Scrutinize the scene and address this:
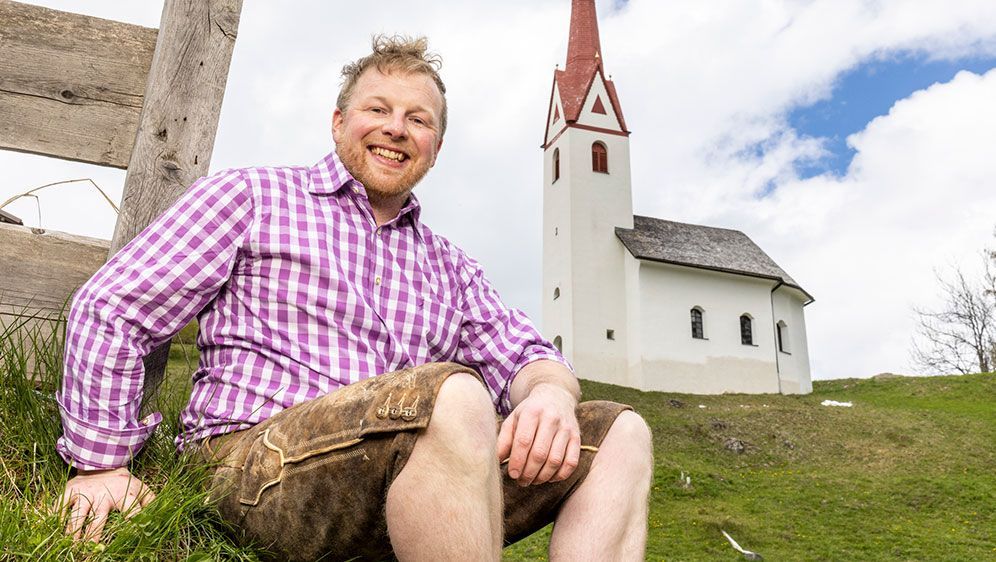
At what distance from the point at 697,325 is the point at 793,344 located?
14.7 ft

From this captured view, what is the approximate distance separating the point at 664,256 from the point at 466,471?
1112 inches

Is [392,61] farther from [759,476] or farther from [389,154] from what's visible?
[759,476]

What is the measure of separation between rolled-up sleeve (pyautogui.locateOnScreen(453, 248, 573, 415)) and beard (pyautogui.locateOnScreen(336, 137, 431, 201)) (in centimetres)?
38

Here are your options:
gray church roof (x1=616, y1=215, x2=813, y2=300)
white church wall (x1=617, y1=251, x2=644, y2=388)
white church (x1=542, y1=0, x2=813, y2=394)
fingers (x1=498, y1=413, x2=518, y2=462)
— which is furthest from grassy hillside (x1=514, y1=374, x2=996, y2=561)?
fingers (x1=498, y1=413, x2=518, y2=462)

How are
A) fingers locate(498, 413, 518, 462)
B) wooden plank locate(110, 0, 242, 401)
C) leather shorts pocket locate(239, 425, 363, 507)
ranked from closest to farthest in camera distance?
1. leather shorts pocket locate(239, 425, 363, 507)
2. fingers locate(498, 413, 518, 462)
3. wooden plank locate(110, 0, 242, 401)

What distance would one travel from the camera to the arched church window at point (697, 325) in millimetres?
29125

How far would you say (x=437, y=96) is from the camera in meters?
2.61

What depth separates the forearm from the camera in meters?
2.25

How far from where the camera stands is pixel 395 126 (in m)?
2.45

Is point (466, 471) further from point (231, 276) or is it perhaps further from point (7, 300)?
point (7, 300)

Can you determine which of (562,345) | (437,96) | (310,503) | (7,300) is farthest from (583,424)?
(562,345)

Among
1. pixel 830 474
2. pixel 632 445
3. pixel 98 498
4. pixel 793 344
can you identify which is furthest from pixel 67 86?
pixel 793 344

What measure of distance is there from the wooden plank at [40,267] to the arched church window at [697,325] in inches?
1097

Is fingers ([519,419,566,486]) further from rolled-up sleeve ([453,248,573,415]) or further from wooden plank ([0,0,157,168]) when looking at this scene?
wooden plank ([0,0,157,168])
